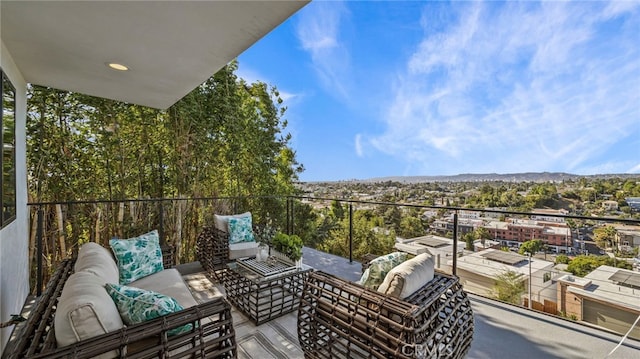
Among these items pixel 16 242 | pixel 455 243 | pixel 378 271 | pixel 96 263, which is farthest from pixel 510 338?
pixel 16 242

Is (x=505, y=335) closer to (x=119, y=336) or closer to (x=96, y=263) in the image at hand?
(x=119, y=336)

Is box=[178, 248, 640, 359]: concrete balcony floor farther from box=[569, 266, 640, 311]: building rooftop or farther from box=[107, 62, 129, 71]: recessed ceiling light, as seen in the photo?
box=[107, 62, 129, 71]: recessed ceiling light

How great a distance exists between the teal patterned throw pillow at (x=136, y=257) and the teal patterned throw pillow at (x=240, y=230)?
1.24 m

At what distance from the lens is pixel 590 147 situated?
9641mm

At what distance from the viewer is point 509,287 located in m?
3.34

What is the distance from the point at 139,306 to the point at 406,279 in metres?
1.50

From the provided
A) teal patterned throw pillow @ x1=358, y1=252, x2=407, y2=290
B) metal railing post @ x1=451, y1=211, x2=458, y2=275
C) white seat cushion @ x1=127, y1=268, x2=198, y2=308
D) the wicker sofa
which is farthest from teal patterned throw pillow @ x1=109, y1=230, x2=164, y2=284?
metal railing post @ x1=451, y1=211, x2=458, y2=275

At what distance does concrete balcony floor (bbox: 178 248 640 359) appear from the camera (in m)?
2.09

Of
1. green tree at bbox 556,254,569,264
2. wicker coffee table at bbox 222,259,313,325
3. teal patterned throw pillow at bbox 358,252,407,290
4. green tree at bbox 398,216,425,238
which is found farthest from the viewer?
green tree at bbox 398,216,425,238

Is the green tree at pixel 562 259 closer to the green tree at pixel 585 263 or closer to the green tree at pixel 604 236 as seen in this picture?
the green tree at pixel 585 263

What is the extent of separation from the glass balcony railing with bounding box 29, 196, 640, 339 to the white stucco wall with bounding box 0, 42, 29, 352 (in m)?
0.28

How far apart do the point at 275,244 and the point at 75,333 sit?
228cm

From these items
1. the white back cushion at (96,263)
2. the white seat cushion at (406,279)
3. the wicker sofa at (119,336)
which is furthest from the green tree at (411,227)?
the white back cushion at (96,263)

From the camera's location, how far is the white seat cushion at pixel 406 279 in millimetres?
1603
